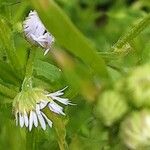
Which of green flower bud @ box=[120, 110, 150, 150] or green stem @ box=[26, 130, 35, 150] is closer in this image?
green flower bud @ box=[120, 110, 150, 150]

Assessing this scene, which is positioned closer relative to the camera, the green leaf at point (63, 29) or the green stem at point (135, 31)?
the green leaf at point (63, 29)

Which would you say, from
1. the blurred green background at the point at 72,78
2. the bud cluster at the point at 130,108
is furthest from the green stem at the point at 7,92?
the bud cluster at the point at 130,108

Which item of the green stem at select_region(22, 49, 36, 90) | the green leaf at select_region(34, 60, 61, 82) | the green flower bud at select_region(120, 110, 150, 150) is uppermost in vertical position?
the green leaf at select_region(34, 60, 61, 82)

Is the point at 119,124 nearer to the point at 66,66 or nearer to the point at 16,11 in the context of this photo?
the point at 66,66

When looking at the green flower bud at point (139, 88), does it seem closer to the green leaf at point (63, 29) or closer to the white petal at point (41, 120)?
the green leaf at point (63, 29)

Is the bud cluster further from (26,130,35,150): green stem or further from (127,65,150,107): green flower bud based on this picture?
(26,130,35,150): green stem

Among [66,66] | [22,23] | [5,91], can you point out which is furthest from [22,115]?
[66,66]

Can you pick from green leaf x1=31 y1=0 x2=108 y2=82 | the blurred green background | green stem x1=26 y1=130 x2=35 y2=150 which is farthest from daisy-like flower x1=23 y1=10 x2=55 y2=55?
green leaf x1=31 y1=0 x2=108 y2=82
